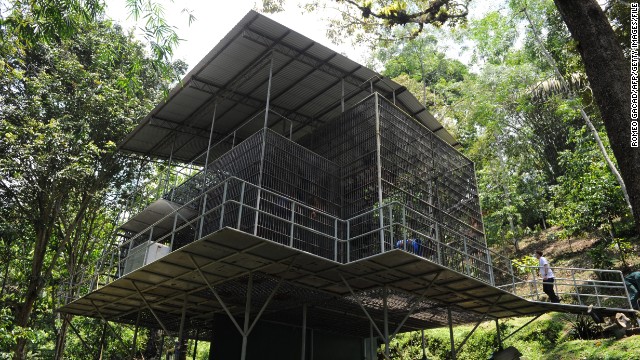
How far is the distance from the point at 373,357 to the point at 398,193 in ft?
27.6

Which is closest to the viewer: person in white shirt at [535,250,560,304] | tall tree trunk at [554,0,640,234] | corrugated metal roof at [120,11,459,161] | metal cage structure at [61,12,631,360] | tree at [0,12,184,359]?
tall tree trunk at [554,0,640,234]

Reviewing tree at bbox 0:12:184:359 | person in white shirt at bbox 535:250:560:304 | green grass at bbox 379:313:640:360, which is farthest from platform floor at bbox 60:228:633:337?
tree at bbox 0:12:184:359

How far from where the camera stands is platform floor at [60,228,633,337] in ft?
35.5

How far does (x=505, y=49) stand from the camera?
3775 centimetres

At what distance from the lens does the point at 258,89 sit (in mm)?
15648

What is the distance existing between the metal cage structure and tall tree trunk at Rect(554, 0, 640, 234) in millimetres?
5294

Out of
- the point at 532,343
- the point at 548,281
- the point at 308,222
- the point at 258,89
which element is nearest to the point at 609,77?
the point at 308,222

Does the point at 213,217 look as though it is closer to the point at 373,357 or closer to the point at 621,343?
the point at 373,357

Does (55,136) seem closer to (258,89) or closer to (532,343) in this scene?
(258,89)

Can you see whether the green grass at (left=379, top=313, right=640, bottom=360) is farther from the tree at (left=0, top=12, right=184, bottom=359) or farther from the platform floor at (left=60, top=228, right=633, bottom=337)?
the tree at (left=0, top=12, right=184, bottom=359)

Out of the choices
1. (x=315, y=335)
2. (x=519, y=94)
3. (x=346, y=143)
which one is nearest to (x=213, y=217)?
(x=346, y=143)

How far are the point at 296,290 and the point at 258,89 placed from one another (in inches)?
267

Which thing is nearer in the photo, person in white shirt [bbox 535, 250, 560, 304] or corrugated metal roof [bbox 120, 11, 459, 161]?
corrugated metal roof [bbox 120, 11, 459, 161]

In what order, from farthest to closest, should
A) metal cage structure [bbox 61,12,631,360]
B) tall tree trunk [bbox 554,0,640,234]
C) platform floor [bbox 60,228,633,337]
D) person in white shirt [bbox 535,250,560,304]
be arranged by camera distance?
1. person in white shirt [bbox 535,250,560,304]
2. metal cage structure [bbox 61,12,631,360]
3. platform floor [bbox 60,228,633,337]
4. tall tree trunk [bbox 554,0,640,234]
